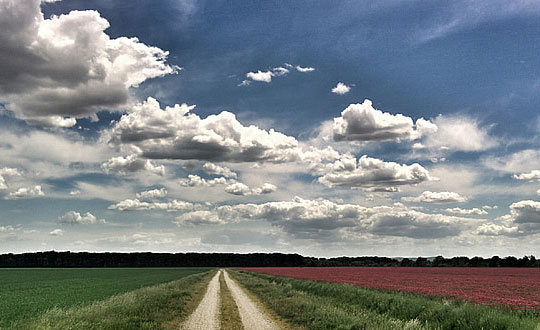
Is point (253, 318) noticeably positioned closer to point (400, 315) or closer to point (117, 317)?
point (117, 317)

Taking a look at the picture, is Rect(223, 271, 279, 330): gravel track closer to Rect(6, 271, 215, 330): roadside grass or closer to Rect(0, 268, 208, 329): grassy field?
Rect(6, 271, 215, 330): roadside grass

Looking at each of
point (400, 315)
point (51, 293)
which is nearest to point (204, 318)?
point (400, 315)

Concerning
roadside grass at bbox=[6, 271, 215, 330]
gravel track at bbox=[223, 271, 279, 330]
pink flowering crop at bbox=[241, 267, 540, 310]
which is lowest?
gravel track at bbox=[223, 271, 279, 330]

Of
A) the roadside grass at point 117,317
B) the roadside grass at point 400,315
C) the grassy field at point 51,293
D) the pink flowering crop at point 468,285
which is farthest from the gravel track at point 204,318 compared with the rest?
the pink flowering crop at point 468,285

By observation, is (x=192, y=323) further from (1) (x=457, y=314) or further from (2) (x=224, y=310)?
(1) (x=457, y=314)

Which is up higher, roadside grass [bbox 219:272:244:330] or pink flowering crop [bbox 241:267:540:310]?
pink flowering crop [bbox 241:267:540:310]

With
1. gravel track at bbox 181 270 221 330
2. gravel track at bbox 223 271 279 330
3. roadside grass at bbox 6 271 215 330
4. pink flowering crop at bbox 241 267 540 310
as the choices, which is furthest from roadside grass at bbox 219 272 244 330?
pink flowering crop at bbox 241 267 540 310

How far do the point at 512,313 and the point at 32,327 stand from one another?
1897cm

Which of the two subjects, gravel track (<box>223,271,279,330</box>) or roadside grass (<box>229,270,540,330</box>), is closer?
roadside grass (<box>229,270,540,330</box>)

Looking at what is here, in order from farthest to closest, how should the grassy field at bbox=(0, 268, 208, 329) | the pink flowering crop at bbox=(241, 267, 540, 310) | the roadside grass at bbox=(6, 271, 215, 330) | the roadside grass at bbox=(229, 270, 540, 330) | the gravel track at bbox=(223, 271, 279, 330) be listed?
the grassy field at bbox=(0, 268, 208, 329) < the pink flowering crop at bbox=(241, 267, 540, 310) < the gravel track at bbox=(223, 271, 279, 330) < the roadside grass at bbox=(6, 271, 215, 330) < the roadside grass at bbox=(229, 270, 540, 330)

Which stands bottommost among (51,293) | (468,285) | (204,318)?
(51,293)

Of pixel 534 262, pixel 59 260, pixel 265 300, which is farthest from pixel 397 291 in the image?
pixel 59 260

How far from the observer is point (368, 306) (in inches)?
1022

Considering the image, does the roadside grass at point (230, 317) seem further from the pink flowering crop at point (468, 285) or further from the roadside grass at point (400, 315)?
the pink flowering crop at point (468, 285)
